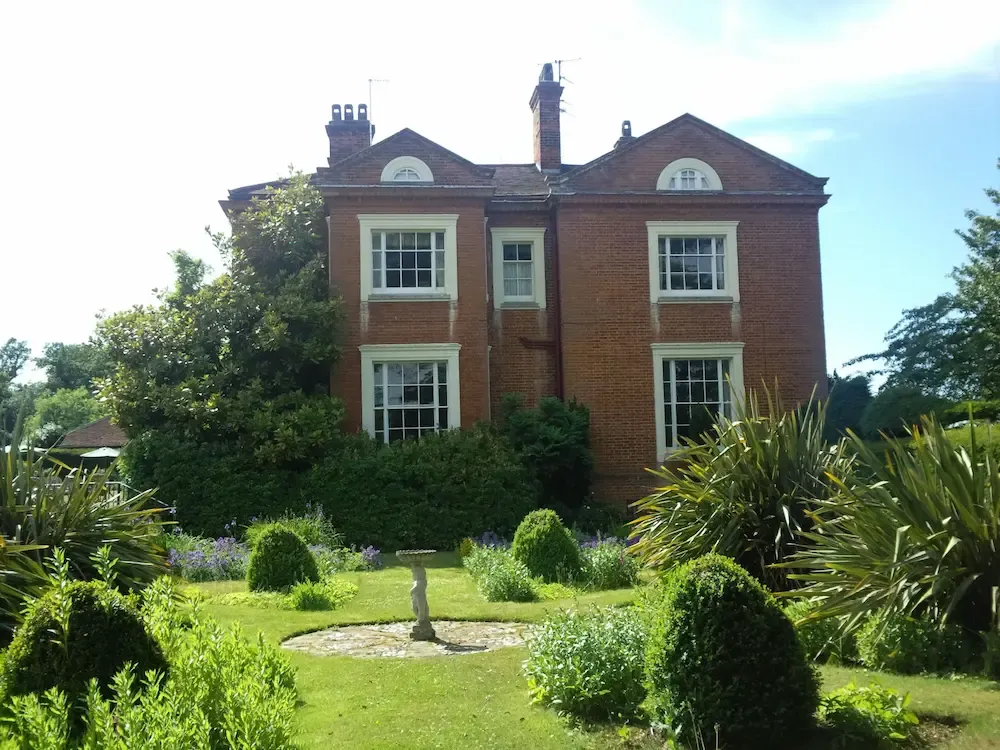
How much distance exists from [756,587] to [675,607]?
1.65ft

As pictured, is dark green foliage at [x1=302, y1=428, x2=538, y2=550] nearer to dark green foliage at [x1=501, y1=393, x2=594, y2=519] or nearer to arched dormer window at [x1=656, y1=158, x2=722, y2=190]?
dark green foliage at [x1=501, y1=393, x2=594, y2=519]

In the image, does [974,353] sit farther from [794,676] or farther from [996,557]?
[794,676]

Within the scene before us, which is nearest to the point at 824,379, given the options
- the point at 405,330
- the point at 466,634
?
the point at 405,330

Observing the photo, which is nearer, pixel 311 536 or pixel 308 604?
pixel 308 604

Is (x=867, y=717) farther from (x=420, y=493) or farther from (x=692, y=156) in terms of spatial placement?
(x=692, y=156)

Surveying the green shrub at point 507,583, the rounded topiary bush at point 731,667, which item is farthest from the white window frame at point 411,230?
the rounded topiary bush at point 731,667

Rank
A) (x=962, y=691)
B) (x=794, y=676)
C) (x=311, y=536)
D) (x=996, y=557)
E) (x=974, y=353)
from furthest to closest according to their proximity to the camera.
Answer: (x=974, y=353), (x=311, y=536), (x=996, y=557), (x=962, y=691), (x=794, y=676)

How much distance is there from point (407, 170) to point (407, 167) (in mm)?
69

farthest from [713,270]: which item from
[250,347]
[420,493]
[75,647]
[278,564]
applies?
[75,647]

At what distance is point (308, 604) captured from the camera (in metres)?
10.6

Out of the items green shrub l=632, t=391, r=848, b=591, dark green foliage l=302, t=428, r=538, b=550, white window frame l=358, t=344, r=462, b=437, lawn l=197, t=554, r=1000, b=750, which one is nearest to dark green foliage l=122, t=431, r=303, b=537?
dark green foliage l=302, t=428, r=538, b=550

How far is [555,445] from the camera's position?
19.0 metres

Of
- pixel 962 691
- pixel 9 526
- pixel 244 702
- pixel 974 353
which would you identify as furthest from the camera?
pixel 974 353

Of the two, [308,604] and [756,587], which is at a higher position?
[756,587]
